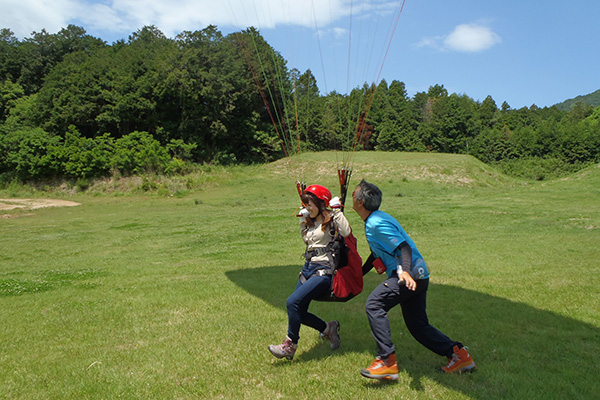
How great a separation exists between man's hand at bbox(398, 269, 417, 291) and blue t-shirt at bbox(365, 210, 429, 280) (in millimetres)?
191

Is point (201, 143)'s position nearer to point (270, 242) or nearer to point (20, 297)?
point (270, 242)

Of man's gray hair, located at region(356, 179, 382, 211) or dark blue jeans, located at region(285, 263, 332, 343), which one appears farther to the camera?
dark blue jeans, located at region(285, 263, 332, 343)

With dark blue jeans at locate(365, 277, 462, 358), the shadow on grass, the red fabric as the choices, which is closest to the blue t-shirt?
dark blue jeans at locate(365, 277, 462, 358)

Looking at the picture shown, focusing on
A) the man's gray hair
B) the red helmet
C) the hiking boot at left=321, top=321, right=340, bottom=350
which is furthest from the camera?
the hiking boot at left=321, top=321, right=340, bottom=350

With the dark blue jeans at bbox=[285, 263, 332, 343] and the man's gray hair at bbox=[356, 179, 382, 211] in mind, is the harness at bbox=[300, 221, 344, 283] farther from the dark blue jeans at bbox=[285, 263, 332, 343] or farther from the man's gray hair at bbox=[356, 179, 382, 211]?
the man's gray hair at bbox=[356, 179, 382, 211]

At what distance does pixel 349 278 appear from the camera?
485 cm

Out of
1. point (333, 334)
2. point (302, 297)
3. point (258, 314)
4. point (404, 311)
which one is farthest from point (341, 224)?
point (258, 314)

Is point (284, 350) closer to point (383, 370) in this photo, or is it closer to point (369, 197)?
point (383, 370)

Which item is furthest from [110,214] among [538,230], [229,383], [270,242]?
[229,383]

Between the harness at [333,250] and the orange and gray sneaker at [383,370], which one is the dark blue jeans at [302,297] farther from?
the orange and gray sneaker at [383,370]

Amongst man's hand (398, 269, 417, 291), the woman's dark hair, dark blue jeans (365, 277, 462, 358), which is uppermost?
the woman's dark hair

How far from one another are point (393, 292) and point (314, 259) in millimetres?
1030

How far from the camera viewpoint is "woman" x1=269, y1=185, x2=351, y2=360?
188 inches

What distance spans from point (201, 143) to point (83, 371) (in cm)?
5333
